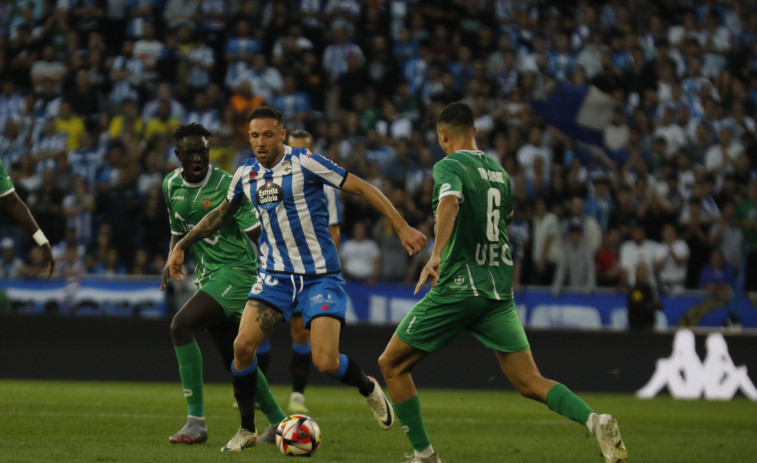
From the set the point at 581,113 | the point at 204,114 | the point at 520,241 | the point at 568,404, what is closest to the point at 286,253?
the point at 568,404

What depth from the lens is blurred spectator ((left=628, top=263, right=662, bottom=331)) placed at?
611 inches

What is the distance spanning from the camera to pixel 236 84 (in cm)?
1939

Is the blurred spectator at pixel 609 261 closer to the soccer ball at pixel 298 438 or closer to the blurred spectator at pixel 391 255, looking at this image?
the blurred spectator at pixel 391 255

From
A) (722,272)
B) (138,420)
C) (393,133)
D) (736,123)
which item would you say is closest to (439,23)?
(393,133)

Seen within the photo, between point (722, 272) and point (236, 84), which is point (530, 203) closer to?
point (722, 272)

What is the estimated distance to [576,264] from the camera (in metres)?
16.0

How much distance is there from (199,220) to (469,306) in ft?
9.50

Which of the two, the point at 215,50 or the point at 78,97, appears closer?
the point at 78,97

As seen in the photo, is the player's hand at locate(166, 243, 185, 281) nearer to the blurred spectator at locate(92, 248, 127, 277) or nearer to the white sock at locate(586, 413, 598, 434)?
the white sock at locate(586, 413, 598, 434)

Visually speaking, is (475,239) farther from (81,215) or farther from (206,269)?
(81,215)

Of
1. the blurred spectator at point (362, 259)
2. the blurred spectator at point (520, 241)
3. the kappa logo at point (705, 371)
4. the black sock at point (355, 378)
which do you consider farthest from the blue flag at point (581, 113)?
the black sock at point (355, 378)

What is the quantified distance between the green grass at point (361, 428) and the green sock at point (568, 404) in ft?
3.90

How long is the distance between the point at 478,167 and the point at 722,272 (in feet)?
33.6

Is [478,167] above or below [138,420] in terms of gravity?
above
